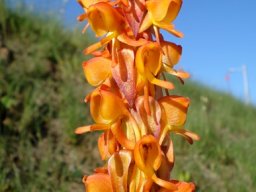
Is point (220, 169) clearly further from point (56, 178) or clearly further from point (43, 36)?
point (43, 36)

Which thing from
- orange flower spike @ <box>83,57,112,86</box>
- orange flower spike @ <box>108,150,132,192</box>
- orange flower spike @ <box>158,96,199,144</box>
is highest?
orange flower spike @ <box>83,57,112,86</box>

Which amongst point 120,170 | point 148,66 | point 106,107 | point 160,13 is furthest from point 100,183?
point 160,13

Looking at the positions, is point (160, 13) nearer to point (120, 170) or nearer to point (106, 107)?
point (106, 107)

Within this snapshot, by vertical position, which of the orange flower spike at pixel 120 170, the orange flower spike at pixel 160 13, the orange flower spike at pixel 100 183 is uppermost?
the orange flower spike at pixel 160 13

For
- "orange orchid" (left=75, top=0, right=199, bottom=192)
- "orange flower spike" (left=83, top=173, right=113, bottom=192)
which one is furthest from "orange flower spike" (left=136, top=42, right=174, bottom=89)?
"orange flower spike" (left=83, top=173, right=113, bottom=192)

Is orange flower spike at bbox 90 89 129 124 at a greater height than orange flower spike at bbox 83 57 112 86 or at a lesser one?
lesser

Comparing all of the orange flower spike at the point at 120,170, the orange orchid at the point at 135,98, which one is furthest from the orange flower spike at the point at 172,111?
the orange flower spike at the point at 120,170

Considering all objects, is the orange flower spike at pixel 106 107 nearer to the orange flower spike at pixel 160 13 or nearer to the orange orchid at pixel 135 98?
the orange orchid at pixel 135 98

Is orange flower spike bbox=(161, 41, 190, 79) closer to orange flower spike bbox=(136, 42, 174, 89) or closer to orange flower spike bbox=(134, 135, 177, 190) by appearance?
orange flower spike bbox=(136, 42, 174, 89)
